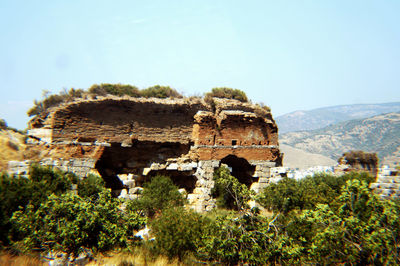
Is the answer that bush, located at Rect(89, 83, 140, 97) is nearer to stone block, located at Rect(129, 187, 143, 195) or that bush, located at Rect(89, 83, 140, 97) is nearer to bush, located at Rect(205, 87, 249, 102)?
bush, located at Rect(205, 87, 249, 102)

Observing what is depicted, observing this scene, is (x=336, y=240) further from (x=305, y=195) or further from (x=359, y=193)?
(x=305, y=195)

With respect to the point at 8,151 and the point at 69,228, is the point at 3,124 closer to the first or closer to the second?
the point at 8,151

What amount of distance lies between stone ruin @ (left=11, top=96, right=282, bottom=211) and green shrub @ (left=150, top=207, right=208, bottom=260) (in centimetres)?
575

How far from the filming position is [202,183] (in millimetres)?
13805

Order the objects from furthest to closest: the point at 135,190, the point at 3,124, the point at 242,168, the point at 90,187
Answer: the point at 3,124 → the point at 242,168 → the point at 135,190 → the point at 90,187

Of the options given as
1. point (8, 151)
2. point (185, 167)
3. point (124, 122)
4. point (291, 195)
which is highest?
point (124, 122)

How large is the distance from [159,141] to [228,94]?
5.89 meters

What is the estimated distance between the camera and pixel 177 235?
6.65 metres

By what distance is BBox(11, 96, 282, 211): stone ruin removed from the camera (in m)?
11.7

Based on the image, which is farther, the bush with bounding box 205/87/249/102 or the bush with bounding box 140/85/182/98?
the bush with bounding box 205/87/249/102

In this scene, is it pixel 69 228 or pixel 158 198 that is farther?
pixel 158 198

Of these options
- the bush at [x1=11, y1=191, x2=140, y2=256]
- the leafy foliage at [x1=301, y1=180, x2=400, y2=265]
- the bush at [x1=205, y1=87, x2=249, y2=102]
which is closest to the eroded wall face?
the bush at [x1=205, y1=87, x2=249, y2=102]

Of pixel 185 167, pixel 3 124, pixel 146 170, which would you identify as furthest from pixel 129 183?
pixel 3 124

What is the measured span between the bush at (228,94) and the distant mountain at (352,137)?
252 feet
